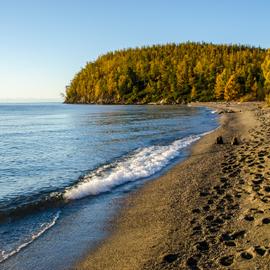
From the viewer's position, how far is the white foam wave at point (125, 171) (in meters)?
16.8

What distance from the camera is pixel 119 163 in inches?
938

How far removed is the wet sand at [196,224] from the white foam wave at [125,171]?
1616 mm

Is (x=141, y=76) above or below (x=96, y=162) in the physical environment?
above

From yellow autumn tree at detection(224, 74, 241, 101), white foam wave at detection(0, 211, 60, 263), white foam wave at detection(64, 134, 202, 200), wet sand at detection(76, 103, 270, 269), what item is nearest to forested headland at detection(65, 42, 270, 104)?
yellow autumn tree at detection(224, 74, 241, 101)

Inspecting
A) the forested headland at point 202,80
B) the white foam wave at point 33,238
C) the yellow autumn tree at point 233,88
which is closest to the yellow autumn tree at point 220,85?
the forested headland at point 202,80

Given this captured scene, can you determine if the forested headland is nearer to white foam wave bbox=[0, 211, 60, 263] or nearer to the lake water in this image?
the lake water

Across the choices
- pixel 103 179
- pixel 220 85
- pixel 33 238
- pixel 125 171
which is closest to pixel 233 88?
pixel 220 85

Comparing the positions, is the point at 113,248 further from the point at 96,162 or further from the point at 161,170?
the point at 96,162

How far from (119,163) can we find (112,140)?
13099 mm

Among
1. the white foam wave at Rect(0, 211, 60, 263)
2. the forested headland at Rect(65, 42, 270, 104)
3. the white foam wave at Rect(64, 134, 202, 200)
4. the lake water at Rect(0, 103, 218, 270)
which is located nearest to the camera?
the white foam wave at Rect(0, 211, 60, 263)

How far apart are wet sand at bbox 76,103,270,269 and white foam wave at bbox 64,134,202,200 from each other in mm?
1616

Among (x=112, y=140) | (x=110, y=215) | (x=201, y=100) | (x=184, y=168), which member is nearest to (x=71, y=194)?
(x=110, y=215)

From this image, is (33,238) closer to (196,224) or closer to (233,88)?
(196,224)

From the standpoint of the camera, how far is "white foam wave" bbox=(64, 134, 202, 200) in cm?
1677
